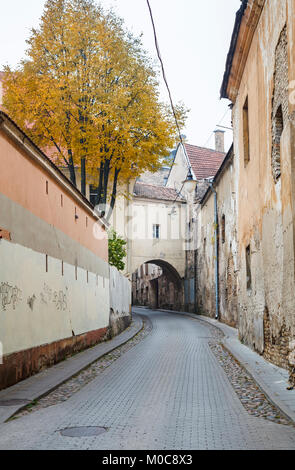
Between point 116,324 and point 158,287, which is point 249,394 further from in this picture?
point 158,287

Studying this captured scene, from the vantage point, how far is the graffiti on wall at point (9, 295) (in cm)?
752

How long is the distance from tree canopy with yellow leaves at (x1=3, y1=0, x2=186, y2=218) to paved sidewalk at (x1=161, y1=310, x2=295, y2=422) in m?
8.80

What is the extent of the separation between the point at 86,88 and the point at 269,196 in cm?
1035

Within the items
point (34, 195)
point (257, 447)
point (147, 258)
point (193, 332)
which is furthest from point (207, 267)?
point (257, 447)

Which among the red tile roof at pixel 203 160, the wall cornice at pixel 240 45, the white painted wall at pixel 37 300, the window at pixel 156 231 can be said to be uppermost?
the red tile roof at pixel 203 160

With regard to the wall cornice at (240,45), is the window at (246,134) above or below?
below

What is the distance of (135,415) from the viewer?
5.89 m

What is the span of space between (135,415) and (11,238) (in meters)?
3.56

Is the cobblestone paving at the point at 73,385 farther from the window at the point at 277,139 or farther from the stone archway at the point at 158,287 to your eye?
the stone archway at the point at 158,287

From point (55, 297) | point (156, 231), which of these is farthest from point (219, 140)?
point (55, 297)

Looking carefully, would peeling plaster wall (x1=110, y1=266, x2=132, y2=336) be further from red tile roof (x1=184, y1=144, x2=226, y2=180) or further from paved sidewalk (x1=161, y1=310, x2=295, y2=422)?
red tile roof (x1=184, y1=144, x2=226, y2=180)

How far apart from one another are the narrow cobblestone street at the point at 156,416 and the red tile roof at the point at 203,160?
2494 cm

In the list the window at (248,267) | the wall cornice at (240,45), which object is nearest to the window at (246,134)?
the wall cornice at (240,45)

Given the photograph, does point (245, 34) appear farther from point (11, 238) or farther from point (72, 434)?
point (72, 434)
